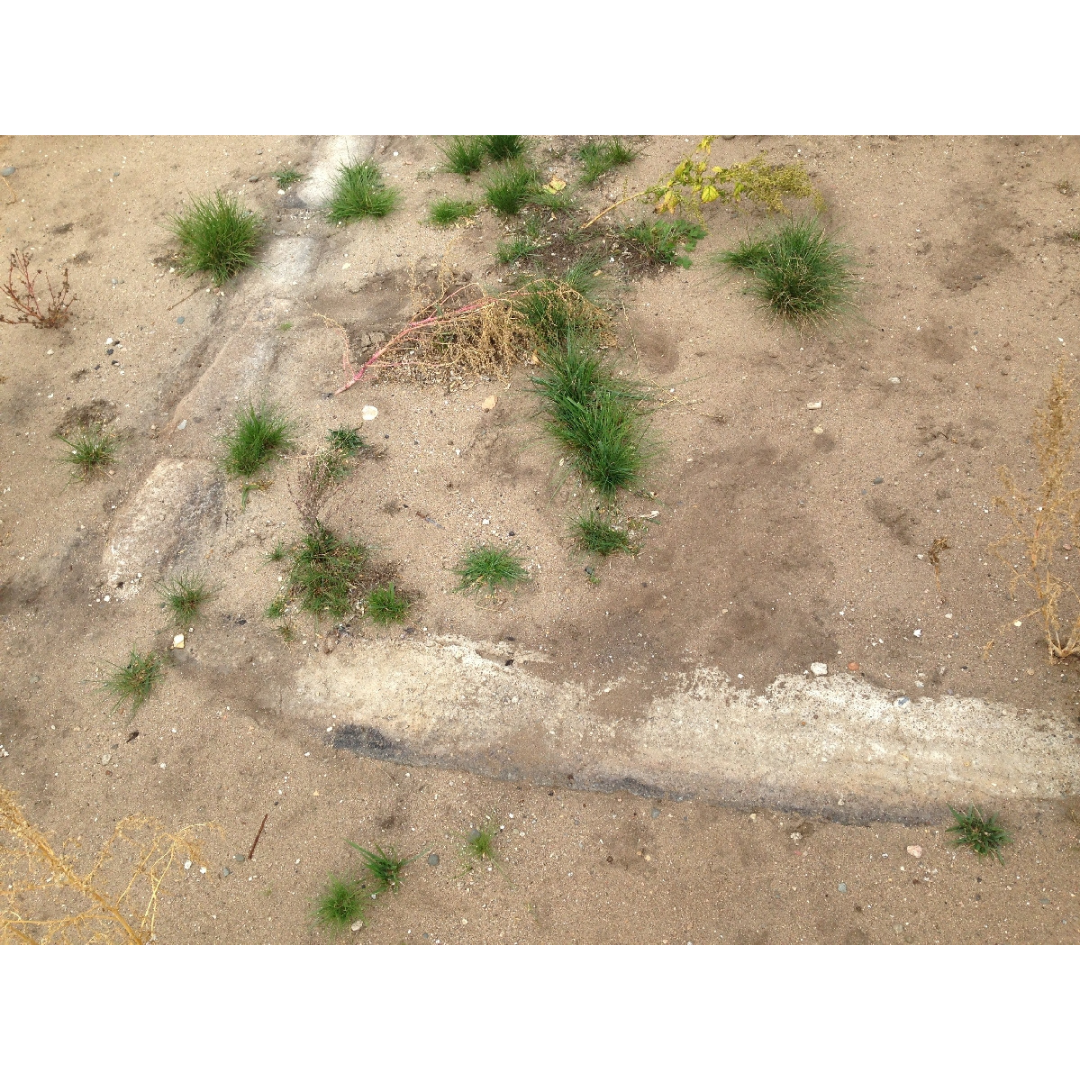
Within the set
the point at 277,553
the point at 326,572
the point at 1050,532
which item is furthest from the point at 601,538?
the point at 1050,532

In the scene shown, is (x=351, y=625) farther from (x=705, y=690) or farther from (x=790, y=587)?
(x=790, y=587)

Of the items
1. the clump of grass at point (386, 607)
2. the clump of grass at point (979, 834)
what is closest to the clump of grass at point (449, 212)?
the clump of grass at point (386, 607)

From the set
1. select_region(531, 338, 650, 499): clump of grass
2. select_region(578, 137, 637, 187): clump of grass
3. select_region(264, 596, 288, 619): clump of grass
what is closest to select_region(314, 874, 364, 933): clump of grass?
select_region(264, 596, 288, 619): clump of grass

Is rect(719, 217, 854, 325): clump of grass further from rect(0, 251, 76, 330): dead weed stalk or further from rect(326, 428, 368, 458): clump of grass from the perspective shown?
rect(0, 251, 76, 330): dead weed stalk

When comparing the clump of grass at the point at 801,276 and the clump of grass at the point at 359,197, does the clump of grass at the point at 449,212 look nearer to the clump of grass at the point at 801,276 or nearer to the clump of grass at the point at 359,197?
the clump of grass at the point at 359,197

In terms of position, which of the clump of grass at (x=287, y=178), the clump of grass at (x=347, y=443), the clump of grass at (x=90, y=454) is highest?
the clump of grass at (x=287, y=178)
